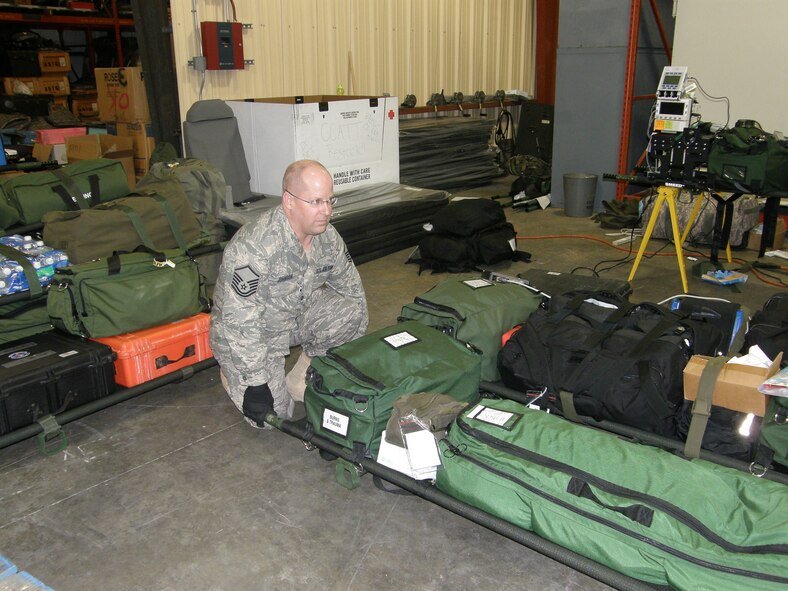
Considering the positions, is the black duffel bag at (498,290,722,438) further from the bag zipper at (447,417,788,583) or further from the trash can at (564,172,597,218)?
the trash can at (564,172,597,218)

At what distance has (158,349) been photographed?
130 inches

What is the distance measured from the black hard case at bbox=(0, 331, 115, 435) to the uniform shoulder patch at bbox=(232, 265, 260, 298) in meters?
0.75

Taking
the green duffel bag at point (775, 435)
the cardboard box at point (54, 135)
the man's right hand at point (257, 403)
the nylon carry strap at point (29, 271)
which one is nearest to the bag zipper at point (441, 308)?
the man's right hand at point (257, 403)

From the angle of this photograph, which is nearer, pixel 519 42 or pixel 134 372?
pixel 134 372

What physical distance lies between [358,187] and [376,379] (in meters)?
3.97

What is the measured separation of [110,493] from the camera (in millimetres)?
2635

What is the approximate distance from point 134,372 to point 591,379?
2.06 m

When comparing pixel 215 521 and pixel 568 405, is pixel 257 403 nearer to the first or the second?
pixel 215 521

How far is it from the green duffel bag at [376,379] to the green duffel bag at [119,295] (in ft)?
3.50

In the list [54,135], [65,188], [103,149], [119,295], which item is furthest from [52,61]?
[119,295]

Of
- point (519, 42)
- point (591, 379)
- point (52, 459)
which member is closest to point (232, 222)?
point (52, 459)

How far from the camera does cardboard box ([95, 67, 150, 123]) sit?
6.36 metres

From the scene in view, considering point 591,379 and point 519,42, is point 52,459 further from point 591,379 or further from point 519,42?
point 519,42

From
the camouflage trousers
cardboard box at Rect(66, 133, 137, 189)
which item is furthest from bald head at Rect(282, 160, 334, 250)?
cardboard box at Rect(66, 133, 137, 189)
